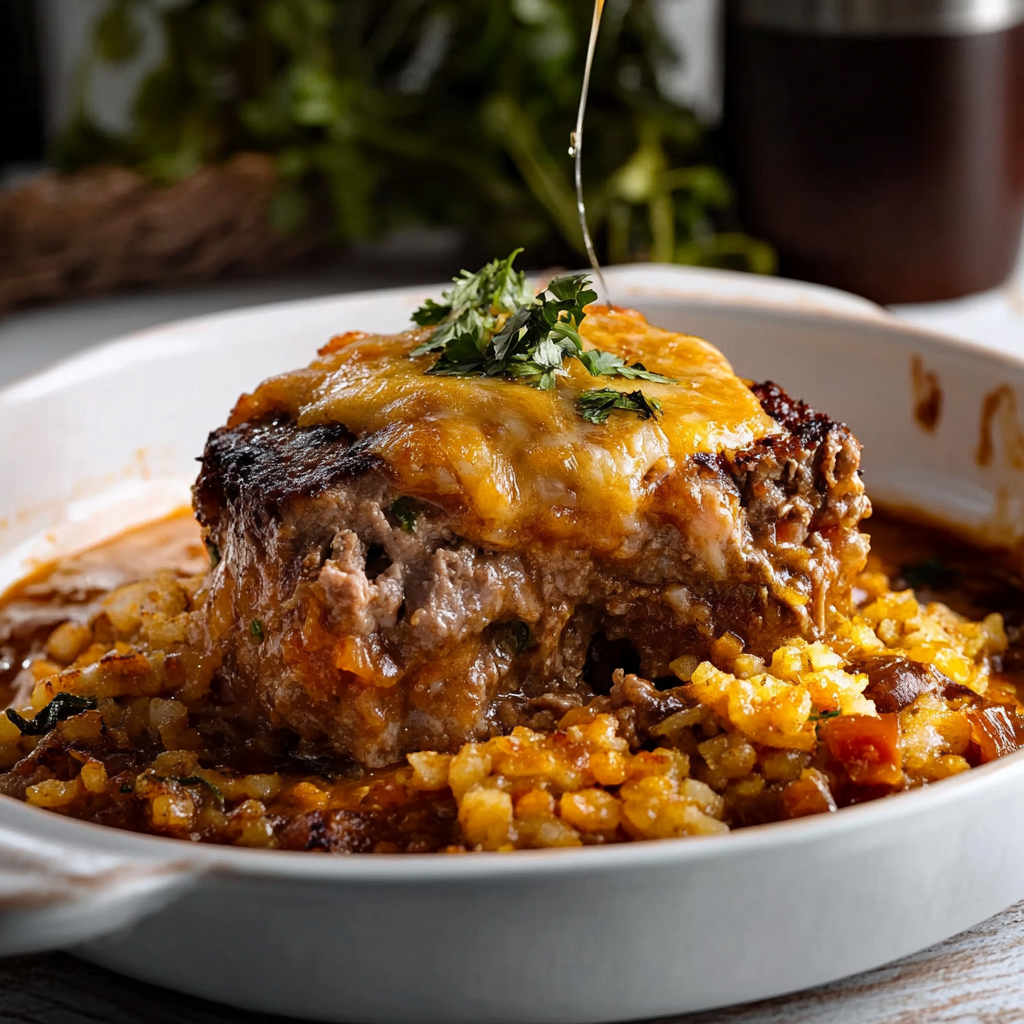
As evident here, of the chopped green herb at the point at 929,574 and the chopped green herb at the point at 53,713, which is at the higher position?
the chopped green herb at the point at 53,713

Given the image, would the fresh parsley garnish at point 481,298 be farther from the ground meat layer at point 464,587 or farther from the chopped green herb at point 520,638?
the chopped green herb at point 520,638

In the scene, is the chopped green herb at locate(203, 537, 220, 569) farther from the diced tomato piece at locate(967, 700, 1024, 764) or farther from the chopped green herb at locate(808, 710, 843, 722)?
the diced tomato piece at locate(967, 700, 1024, 764)

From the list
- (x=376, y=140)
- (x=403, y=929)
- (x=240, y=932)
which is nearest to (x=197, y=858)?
(x=240, y=932)

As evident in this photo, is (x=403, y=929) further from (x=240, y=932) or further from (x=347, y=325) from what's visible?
(x=347, y=325)

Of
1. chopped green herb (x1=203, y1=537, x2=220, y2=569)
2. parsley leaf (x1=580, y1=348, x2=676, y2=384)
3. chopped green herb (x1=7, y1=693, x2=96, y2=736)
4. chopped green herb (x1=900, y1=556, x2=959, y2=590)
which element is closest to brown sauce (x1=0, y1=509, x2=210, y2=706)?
chopped green herb (x1=7, y1=693, x2=96, y2=736)

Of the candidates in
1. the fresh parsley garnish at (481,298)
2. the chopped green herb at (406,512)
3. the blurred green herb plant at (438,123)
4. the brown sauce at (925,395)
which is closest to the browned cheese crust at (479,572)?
the chopped green herb at (406,512)

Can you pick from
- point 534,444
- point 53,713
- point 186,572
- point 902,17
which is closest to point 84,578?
point 186,572
